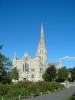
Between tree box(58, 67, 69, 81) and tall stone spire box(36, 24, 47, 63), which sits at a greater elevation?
A: tall stone spire box(36, 24, 47, 63)

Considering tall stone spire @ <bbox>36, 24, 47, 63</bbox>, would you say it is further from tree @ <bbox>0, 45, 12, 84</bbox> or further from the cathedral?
tree @ <bbox>0, 45, 12, 84</bbox>

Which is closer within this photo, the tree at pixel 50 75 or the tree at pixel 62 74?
the tree at pixel 50 75

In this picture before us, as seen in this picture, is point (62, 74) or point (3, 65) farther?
point (62, 74)

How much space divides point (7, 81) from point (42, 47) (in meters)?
80.5

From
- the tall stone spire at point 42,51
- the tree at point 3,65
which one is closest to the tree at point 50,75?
the tall stone spire at point 42,51

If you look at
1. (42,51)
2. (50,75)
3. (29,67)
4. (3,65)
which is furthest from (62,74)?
(3,65)

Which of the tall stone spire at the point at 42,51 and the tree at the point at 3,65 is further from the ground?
the tall stone spire at the point at 42,51

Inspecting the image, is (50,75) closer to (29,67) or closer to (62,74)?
(62,74)

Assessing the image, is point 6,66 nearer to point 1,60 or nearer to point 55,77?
point 1,60

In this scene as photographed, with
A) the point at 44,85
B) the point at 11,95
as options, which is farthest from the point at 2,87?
the point at 44,85

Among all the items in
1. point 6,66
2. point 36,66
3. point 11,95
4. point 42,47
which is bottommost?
point 11,95

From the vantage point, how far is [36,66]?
13000 centimetres

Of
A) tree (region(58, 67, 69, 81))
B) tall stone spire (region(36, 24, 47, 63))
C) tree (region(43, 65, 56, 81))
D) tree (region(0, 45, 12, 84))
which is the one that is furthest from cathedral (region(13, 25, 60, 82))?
tree (region(0, 45, 12, 84))

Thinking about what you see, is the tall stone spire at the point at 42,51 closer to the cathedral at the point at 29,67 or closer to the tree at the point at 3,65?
the cathedral at the point at 29,67
